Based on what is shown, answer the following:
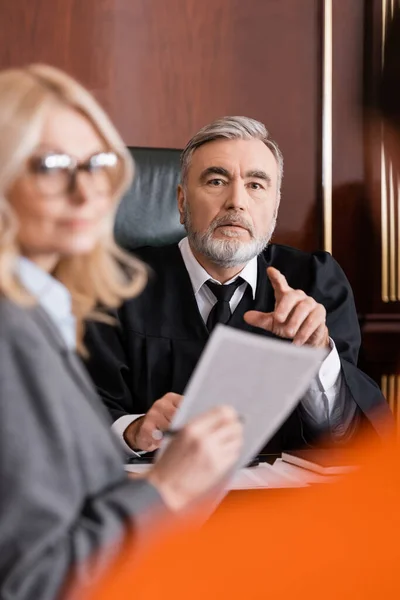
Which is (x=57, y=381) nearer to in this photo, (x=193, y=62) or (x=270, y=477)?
(x=270, y=477)

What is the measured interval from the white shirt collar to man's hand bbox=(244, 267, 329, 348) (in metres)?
0.34

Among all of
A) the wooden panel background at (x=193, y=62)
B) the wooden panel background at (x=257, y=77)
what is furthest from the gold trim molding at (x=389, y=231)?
the wooden panel background at (x=193, y=62)

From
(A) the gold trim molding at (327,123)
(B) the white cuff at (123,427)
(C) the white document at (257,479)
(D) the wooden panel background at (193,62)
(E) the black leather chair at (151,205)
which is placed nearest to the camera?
(C) the white document at (257,479)

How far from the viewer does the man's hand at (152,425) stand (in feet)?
2.71

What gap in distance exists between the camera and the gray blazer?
415mm

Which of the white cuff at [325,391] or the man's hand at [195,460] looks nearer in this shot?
the man's hand at [195,460]

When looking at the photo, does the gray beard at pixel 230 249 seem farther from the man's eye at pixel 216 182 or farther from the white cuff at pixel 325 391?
the white cuff at pixel 325 391

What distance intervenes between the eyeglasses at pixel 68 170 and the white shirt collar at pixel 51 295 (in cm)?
4

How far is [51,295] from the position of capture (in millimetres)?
478

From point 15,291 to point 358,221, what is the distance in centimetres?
154

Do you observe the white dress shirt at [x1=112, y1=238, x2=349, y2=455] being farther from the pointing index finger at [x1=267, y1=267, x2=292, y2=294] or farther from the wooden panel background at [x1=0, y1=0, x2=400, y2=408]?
the wooden panel background at [x1=0, y1=0, x2=400, y2=408]

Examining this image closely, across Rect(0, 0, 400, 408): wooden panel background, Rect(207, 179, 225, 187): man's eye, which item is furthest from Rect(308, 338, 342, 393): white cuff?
Rect(0, 0, 400, 408): wooden panel background

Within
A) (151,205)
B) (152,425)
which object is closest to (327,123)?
(151,205)

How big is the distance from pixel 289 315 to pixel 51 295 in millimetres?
448
